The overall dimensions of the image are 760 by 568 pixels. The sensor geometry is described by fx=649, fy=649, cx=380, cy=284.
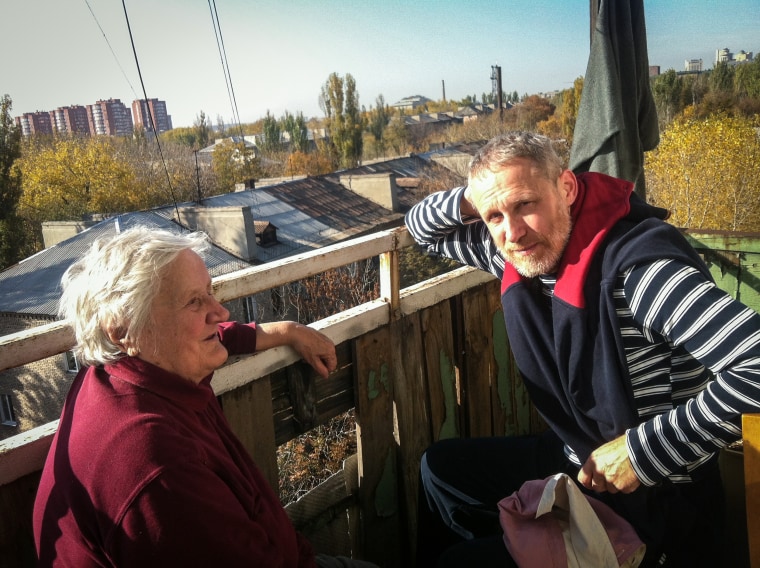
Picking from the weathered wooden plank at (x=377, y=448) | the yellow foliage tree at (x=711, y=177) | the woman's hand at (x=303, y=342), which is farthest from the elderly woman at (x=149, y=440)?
the yellow foliage tree at (x=711, y=177)

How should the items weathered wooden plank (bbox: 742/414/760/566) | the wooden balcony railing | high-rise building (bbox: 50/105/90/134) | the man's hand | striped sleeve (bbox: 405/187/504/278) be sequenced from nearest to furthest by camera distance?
weathered wooden plank (bbox: 742/414/760/566), the man's hand, the wooden balcony railing, striped sleeve (bbox: 405/187/504/278), high-rise building (bbox: 50/105/90/134)

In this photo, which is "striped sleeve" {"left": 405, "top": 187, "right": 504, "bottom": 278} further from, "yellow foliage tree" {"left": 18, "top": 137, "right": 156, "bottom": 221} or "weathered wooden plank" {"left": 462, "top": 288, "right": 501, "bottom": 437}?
"yellow foliage tree" {"left": 18, "top": 137, "right": 156, "bottom": 221}

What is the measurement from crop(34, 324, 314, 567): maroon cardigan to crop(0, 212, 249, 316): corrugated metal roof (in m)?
22.8

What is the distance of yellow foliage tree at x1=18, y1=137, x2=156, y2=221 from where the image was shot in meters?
44.1

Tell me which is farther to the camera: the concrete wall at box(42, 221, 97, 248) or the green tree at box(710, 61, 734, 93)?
the green tree at box(710, 61, 734, 93)

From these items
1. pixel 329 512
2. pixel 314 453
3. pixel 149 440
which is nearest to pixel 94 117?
pixel 314 453

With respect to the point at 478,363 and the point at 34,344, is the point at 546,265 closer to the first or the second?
the point at 478,363

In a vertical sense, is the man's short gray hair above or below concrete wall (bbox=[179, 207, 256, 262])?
above

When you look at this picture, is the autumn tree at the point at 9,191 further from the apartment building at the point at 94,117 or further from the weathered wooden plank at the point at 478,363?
the apartment building at the point at 94,117

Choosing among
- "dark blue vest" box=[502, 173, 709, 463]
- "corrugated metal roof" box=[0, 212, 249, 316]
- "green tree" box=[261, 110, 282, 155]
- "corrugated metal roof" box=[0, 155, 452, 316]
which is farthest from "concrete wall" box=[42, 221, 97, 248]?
"green tree" box=[261, 110, 282, 155]

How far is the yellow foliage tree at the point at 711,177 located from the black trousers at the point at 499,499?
1083 inches

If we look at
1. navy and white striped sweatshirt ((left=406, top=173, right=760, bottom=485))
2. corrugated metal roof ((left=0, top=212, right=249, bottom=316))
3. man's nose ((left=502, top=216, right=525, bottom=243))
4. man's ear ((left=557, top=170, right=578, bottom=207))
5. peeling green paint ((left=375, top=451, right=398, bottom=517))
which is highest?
man's ear ((left=557, top=170, right=578, bottom=207))

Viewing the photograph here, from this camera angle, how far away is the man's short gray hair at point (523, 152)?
1864 millimetres

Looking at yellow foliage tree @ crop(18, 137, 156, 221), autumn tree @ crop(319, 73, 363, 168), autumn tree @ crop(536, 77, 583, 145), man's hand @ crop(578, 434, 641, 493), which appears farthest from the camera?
autumn tree @ crop(319, 73, 363, 168)
